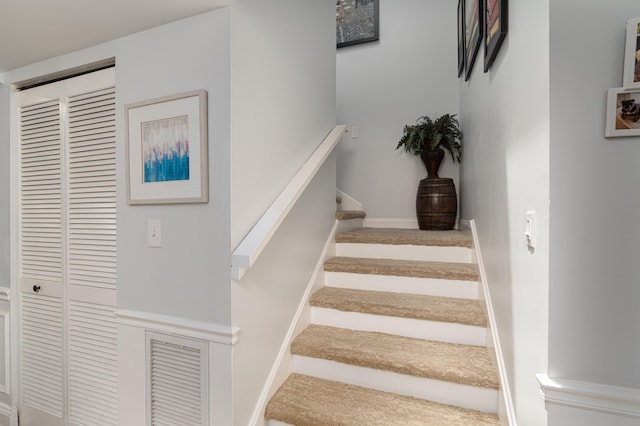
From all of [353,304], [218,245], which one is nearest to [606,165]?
[218,245]

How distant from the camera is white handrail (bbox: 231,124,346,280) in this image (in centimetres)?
129

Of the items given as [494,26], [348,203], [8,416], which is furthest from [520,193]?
[8,416]

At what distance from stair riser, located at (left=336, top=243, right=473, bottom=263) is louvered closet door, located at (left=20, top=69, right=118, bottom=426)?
4.93ft

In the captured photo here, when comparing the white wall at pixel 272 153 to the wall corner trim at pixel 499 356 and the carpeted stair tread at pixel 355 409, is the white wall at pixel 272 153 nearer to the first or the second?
the carpeted stair tread at pixel 355 409

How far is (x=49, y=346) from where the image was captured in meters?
1.88

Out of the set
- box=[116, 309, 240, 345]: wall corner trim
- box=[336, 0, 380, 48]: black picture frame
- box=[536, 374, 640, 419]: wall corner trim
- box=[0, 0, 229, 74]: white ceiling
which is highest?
box=[336, 0, 380, 48]: black picture frame

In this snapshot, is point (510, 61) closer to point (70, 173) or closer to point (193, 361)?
point (193, 361)

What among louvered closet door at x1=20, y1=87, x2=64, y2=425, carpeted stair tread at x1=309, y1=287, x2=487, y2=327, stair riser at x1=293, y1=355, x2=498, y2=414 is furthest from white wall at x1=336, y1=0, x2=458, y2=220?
louvered closet door at x1=20, y1=87, x2=64, y2=425

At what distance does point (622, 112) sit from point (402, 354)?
4.34ft

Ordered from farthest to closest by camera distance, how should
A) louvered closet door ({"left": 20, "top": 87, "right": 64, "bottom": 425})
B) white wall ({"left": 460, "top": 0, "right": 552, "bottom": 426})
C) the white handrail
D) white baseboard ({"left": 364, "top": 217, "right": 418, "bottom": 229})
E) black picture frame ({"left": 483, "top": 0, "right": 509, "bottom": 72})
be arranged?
white baseboard ({"left": 364, "top": 217, "right": 418, "bottom": 229}) < louvered closet door ({"left": 20, "top": 87, "right": 64, "bottom": 425}) < the white handrail < black picture frame ({"left": 483, "top": 0, "right": 509, "bottom": 72}) < white wall ({"left": 460, "top": 0, "right": 552, "bottom": 426})

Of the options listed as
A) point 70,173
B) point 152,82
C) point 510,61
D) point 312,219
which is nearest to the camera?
point 510,61

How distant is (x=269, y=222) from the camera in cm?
143

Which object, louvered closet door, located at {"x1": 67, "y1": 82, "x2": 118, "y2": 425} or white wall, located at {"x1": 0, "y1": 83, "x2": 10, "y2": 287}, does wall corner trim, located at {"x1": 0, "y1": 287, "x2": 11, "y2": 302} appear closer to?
white wall, located at {"x1": 0, "y1": 83, "x2": 10, "y2": 287}

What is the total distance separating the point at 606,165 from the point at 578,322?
1.19 feet
